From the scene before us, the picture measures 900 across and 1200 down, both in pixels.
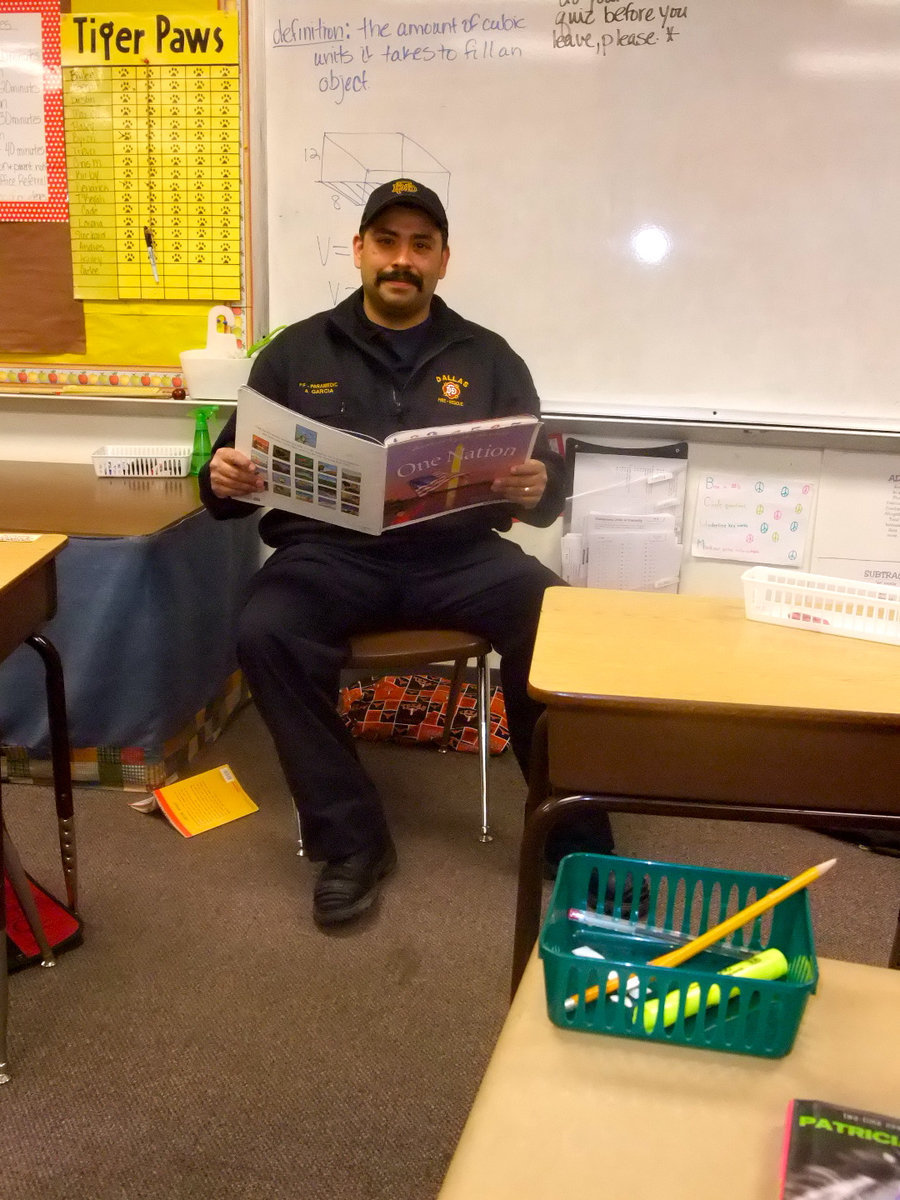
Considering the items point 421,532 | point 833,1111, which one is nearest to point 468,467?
point 421,532

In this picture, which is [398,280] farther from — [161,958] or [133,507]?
[161,958]

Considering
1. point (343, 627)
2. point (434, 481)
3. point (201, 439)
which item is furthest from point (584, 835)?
point (201, 439)

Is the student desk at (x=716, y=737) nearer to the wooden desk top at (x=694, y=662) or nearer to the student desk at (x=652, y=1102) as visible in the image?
the wooden desk top at (x=694, y=662)

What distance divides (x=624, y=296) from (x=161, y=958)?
1714 mm

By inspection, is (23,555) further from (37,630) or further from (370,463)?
(370,463)

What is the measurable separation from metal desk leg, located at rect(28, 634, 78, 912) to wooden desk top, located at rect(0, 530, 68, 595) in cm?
18

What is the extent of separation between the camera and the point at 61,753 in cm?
157

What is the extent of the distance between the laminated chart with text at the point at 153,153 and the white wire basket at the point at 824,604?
1.70 metres

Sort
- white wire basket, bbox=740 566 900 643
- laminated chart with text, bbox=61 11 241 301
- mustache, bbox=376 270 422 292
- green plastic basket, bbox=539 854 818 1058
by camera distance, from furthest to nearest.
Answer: laminated chart with text, bbox=61 11 241 301, mustache, bbox=376 270 422 292, white wire basket, bbox=740 566 900 643, green plastic basket, bbox=539 854 818 1058

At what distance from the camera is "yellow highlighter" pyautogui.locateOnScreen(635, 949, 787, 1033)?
0.73 metres

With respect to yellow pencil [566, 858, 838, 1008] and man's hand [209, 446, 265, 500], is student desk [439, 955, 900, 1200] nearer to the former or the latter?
yellow pencil [566, 858, 838, 1008]

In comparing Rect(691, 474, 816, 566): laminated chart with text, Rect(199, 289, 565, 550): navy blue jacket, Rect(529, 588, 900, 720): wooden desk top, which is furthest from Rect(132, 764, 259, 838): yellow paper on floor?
Rect(691, 474, 816, 566): laminated chart with text

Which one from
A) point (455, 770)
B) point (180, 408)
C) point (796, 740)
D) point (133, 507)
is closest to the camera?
point (796, 740)

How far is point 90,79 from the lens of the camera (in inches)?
90.4
